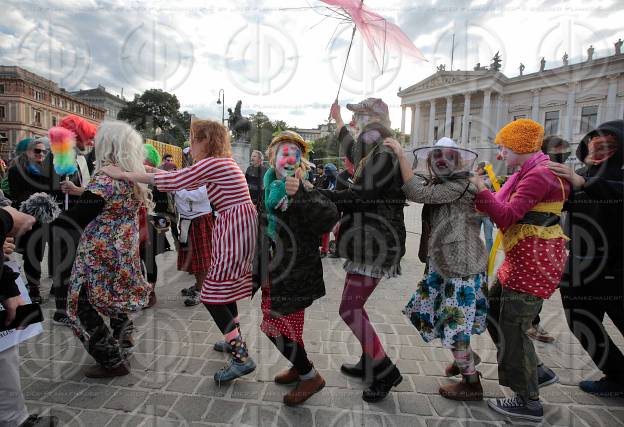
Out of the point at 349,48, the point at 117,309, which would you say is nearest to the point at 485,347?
the point at 349,48

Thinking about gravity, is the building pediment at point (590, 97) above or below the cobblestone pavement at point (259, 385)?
above

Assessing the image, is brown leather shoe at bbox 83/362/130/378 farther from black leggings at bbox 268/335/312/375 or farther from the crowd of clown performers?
black leggings at bbox 268/335/312/375

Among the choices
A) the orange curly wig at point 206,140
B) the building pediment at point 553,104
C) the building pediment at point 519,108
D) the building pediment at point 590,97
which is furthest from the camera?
the building pediment at point 519,108

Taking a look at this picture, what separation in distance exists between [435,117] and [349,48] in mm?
58138

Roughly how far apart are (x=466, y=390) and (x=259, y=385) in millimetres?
1437

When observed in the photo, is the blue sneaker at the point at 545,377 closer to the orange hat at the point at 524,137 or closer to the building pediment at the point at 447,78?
the orange hat at the point at 524,137

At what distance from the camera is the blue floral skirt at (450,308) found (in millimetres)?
2281

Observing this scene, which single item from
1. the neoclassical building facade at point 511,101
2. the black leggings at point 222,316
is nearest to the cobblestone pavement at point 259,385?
the black leggings at point 222,316

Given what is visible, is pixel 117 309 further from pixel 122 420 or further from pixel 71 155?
pixel 71 155

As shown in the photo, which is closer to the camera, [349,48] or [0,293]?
[0,293]

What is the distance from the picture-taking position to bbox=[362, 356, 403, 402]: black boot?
237 centimetres

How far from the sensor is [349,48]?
9.32 feet

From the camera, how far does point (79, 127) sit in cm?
290

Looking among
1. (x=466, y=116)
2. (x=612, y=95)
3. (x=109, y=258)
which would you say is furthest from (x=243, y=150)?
(x=466, y=116)
